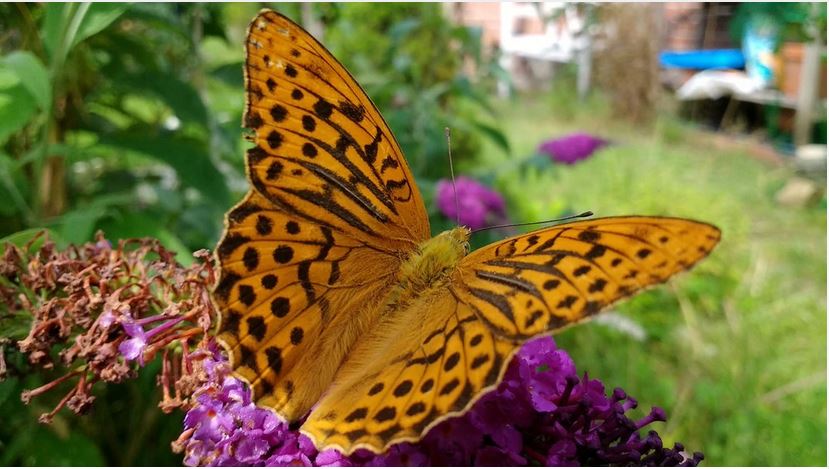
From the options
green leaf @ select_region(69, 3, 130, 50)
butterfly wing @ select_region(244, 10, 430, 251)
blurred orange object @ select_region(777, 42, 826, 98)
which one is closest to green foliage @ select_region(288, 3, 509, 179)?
green leaf @ select_region(69, 3, 130, 50)

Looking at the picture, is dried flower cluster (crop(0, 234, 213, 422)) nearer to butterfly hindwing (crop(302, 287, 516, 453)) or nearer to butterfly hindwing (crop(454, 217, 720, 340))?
butterfly hindwing (crop(302, 287, 516, 453))

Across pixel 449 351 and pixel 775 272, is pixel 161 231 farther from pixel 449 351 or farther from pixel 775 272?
pixel 775 272

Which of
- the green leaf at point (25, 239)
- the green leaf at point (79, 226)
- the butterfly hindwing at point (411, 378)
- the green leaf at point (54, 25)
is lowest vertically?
the butterfly hindwing at point (411, 378)

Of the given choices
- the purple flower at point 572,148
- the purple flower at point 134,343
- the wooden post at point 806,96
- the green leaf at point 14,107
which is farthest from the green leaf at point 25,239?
the wooden post at point 806,96

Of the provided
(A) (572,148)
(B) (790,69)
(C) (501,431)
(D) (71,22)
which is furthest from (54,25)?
(B) (790,69)

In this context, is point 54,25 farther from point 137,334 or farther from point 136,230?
point 137,334

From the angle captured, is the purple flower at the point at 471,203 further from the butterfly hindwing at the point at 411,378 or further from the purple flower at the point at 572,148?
the butterfly hindwing at the point at 411,378
